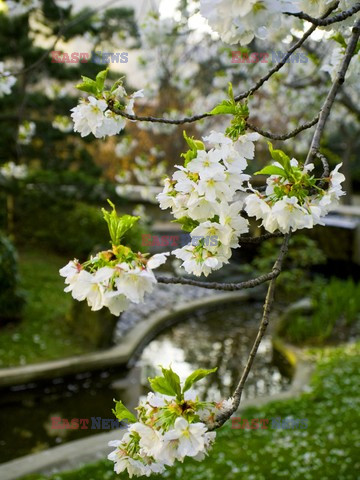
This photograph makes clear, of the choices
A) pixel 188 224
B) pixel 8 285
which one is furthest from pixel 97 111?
pixel 8 285

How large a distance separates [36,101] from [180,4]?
4.80 meters

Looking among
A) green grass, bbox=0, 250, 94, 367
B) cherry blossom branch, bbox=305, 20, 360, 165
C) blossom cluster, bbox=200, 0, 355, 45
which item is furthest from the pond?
blossom cluster, bbox=200, 0, 355, 45

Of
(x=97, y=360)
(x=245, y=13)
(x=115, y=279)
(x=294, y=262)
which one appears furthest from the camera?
(x=294, y=262)

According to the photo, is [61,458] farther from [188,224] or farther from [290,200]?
[290,200]

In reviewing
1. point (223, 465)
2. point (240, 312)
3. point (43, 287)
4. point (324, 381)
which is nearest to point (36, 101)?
point (43, 287)

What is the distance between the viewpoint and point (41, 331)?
18.3ft

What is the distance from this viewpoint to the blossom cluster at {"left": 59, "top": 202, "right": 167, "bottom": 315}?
1134 mm

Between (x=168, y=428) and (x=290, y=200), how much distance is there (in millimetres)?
508

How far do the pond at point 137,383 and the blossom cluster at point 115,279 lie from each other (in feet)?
8.87

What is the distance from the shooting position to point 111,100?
1505 mm

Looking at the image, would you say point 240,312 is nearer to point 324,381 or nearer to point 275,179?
point 324,381

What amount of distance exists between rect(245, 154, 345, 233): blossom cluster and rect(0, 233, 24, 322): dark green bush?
176 inches

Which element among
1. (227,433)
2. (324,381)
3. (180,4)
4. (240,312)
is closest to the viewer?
(227,433)

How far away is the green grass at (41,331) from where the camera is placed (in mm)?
5109
